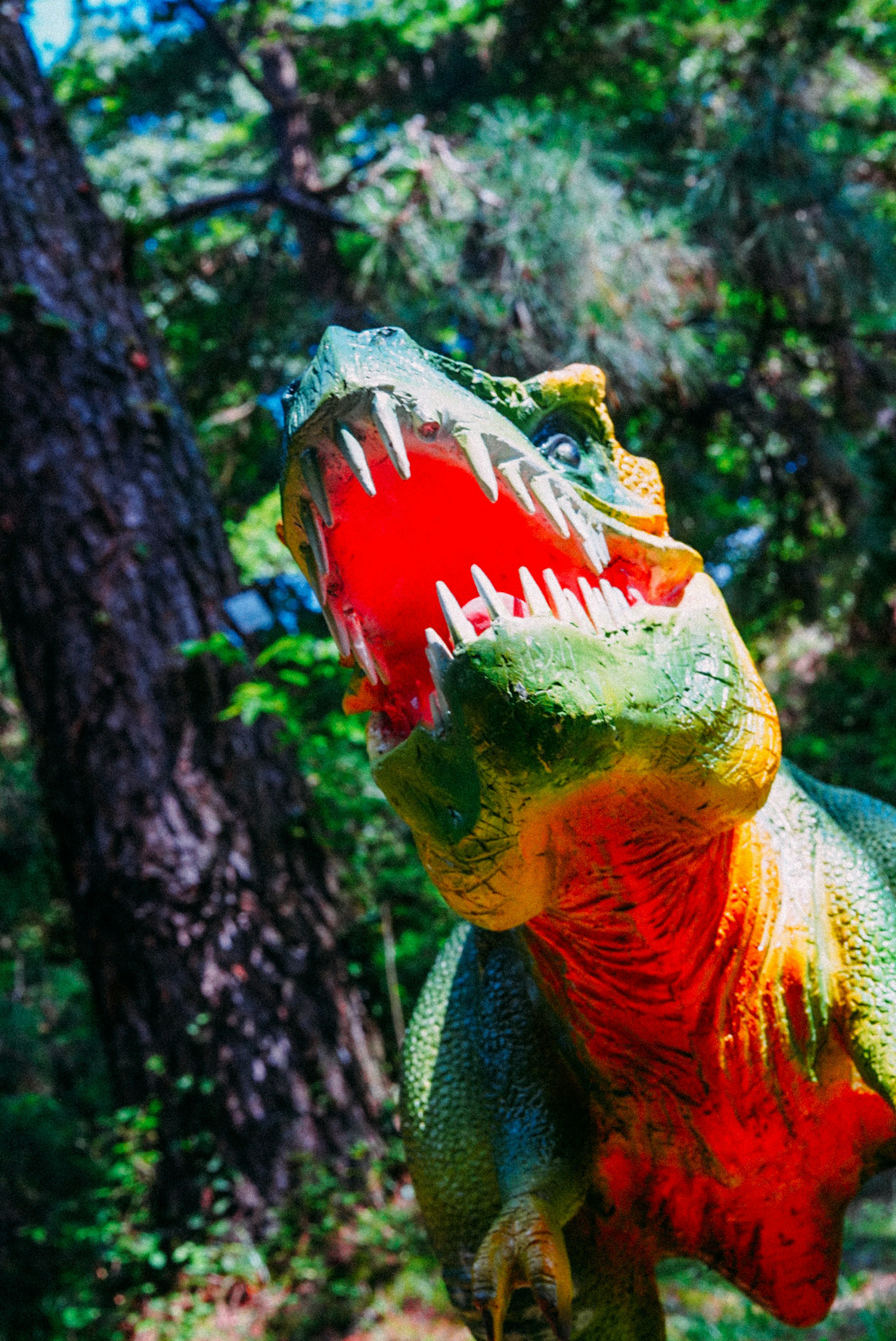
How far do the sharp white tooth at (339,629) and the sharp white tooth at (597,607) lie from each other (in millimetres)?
295

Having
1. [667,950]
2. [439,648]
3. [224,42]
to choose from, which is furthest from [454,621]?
[224,42]

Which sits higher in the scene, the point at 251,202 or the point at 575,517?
the point at 251,202

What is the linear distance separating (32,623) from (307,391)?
314cm

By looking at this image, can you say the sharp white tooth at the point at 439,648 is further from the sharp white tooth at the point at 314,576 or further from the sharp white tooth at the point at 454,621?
the sharp white tooth at the point at 314,576

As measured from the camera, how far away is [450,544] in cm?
143

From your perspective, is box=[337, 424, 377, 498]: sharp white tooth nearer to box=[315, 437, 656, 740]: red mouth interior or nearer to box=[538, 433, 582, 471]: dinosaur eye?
box=[315, 437, 656, 740]: red mouth interior

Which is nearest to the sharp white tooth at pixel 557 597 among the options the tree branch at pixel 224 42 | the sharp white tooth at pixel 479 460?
the sharp white tooth at pixel 479 460

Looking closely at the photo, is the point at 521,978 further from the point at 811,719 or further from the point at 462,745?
the point at 811,719

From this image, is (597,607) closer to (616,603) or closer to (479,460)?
(616,603)

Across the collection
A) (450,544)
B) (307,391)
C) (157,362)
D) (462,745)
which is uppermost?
(157,362)

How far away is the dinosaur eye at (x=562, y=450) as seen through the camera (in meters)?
1.55

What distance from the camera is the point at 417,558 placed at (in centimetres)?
142

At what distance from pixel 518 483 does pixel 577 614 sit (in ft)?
0.56

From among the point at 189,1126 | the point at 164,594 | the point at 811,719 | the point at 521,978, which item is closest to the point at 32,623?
the point at 164,594
